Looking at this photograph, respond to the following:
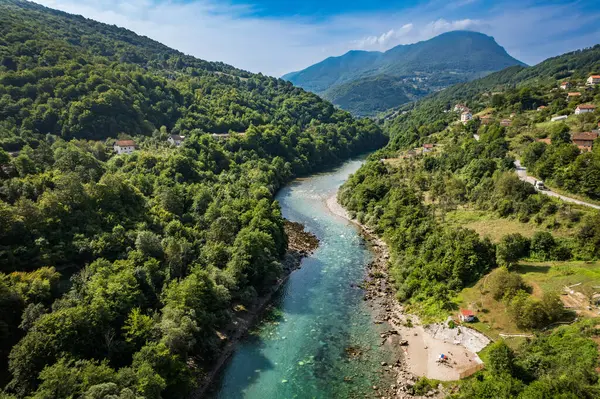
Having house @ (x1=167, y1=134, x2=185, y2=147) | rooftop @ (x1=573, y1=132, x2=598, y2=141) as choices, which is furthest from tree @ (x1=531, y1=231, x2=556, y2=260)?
house @ (x1=167, y1=134, x2=185, y2=147)

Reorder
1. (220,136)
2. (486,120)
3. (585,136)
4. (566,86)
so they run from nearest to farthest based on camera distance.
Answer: (585,136) < (486,120) < (566,86) < (220,136)

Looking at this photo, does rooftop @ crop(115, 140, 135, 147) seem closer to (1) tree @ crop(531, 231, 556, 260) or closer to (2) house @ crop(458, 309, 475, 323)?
(2) house @ crop(458, 309, 475, 323)

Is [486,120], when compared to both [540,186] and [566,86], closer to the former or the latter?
[566,86]

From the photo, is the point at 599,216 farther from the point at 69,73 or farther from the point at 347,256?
the point at 69,73

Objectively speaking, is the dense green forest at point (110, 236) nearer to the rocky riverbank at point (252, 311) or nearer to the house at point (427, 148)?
the rocky riverbank at point (252, 311)

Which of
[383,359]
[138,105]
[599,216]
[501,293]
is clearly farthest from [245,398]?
[138,105]

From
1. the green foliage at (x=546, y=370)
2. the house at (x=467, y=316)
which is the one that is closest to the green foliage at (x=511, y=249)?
the house at (x=467, y=316)

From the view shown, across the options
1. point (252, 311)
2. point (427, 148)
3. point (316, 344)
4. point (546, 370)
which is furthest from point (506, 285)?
point (427, 148)
